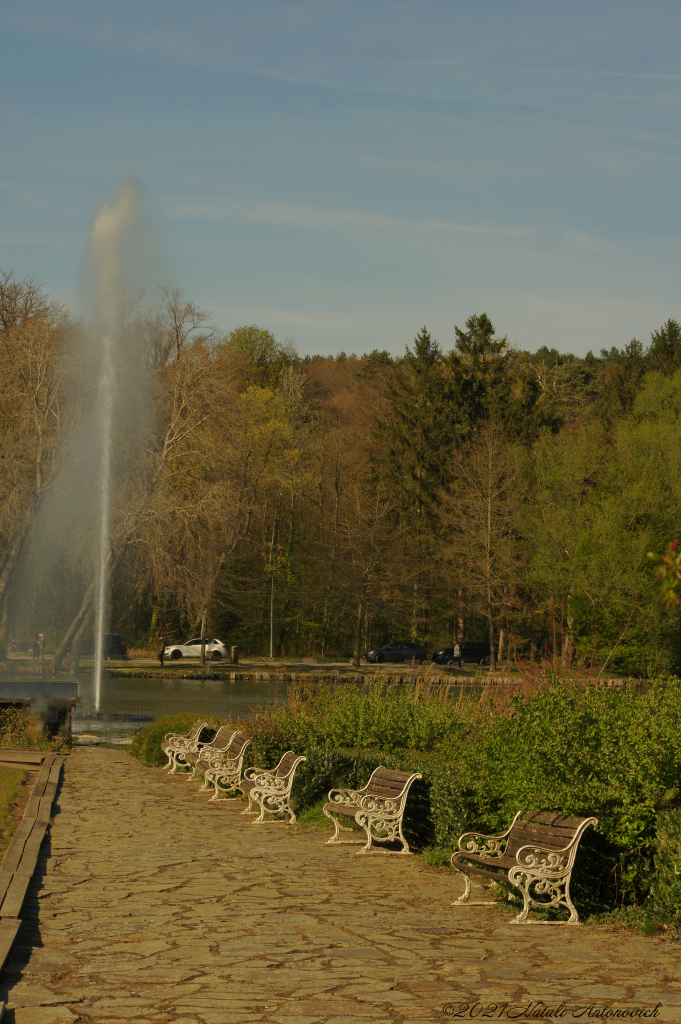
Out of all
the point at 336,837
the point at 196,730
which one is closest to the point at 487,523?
the point at 196,730

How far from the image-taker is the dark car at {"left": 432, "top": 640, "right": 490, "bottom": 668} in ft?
185

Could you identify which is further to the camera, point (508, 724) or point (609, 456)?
point (609, 456)

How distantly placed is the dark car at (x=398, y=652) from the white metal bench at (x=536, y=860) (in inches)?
1935

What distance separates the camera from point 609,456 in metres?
52.6

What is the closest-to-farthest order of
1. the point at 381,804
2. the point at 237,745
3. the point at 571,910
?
the point at 571,910, the point at 381,804, the point at 237,745

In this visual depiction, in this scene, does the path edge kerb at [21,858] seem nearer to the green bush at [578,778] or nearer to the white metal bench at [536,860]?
the green bush at [578,778]

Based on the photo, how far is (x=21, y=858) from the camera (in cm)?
920

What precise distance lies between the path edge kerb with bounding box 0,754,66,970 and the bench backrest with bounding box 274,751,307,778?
2.80 metres

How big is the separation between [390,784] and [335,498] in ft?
164

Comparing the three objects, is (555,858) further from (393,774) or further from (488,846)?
(393,774)

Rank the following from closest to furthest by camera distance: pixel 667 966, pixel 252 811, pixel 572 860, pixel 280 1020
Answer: pixel 280 1020 → pixel 667 966 → pixel 572 860 → pixel 252 811

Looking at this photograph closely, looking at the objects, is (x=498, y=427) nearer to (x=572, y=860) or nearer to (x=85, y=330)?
(x=85, y=330)

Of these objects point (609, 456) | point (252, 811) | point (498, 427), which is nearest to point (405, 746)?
point (252, 811)

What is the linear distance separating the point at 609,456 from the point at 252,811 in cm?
4279
